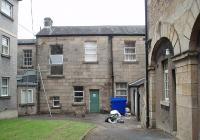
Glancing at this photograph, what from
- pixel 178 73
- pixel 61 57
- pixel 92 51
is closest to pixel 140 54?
pixel 92 51

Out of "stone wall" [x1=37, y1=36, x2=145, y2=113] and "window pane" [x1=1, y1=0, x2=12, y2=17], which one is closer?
"window pane" [x1=1, y1=0, x2=12, y2=17]

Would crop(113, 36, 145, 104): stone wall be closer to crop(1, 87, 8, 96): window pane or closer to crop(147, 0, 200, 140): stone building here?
crop(1, 87, 8, 96): window pane

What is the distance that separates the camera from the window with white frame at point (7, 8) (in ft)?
80.7

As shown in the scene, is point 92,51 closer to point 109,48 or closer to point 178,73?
point 109,48

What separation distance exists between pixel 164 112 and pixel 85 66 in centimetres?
1749

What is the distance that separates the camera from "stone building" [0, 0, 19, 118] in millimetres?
24125

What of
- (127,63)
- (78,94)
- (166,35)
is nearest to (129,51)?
(127,63)

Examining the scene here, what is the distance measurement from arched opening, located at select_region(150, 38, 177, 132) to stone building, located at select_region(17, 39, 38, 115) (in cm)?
1650

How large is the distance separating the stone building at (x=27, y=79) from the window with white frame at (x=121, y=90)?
7.55 m

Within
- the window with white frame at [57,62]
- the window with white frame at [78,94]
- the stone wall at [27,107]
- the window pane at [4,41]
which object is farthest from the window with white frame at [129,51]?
the window pane at [4,41]

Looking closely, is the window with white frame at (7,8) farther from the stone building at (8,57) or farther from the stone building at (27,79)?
the stone building at (27,79)

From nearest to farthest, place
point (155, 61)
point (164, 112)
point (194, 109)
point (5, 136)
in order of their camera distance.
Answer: point (194, 109)
point (5, 136)
point (164, 112)
point (155, 61)

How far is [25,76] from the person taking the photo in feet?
108

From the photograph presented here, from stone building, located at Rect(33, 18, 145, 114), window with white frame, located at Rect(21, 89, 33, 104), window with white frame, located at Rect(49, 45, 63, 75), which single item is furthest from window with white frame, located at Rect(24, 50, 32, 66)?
window with white frame, located at Rect(21, 89, 33, 104)
